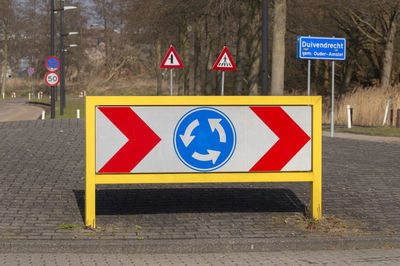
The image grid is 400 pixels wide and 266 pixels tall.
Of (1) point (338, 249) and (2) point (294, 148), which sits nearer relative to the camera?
(1) point (338, 249)

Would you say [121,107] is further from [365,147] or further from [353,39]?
[353,39]

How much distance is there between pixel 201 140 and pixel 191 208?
1.15 meters

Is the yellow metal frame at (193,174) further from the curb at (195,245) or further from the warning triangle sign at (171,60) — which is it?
the warning triangle sign at (171,60)

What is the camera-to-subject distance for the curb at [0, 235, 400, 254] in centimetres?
571

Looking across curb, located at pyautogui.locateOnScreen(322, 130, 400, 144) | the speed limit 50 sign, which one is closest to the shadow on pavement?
curb, located at pyautogui.locateOnScreen(322, 130, 400, 144)

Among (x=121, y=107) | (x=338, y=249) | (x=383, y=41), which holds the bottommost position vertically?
(x=338, y=249)

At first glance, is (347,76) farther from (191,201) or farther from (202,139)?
(202,139)

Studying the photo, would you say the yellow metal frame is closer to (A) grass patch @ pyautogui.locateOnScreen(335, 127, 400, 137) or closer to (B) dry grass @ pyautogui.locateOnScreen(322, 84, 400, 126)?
(A) grass patch @ pyautogui.locateOnScreen(335, 127, 400, 137)

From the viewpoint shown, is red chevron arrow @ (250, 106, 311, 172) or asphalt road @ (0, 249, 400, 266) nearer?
asphalt road @ (0, 249, 400, 266)

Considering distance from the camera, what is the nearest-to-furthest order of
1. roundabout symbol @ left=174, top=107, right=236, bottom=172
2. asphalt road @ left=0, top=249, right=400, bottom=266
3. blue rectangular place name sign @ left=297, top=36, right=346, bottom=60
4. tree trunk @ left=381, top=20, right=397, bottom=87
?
asphalt road @ left=0, top=249, right=400, bottom=266
roundabout symbol @ left=174, top=107, right=236, bottom=172
blue rectangular place name sign @ left=297, top=36, right=346, bottom=60
tree trunk @ left=381, top=20, right=397, bottom=87

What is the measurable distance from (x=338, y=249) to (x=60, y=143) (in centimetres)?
805

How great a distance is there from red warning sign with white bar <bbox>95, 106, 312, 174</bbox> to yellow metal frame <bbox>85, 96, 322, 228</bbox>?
49 millimetres

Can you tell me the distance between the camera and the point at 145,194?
26.5ft

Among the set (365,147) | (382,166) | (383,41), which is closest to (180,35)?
(383,41)
